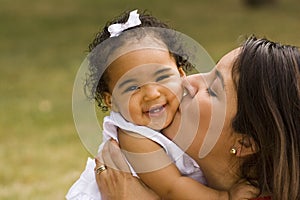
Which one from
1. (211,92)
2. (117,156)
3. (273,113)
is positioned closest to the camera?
(273,113)

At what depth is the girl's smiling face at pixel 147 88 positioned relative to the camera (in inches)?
123

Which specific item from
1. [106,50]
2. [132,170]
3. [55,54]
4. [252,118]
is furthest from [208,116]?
[55,54]

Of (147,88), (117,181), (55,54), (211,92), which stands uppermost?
(55,54)

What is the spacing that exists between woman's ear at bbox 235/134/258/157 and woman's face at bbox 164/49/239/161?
35 millimetres

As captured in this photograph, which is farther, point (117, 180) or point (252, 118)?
point (117, 180)

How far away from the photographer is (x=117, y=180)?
3279 millimetres

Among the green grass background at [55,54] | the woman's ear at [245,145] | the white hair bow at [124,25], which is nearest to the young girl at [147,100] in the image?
the white hair bow at [124,25]

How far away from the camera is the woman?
9.75 ft

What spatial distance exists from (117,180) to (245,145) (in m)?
0.57

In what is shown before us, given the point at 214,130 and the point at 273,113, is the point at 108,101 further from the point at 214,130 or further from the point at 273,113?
the point at 273,113

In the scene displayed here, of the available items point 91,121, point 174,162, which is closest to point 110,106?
point 91,121

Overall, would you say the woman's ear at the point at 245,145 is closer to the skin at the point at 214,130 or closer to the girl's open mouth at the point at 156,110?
the skin at the point at 214,130

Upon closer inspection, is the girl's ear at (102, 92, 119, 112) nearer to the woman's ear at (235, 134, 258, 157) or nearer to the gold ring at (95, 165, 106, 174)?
the gold ring at (95, 165, 106, 174)

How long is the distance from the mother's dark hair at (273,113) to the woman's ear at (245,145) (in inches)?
0.6
